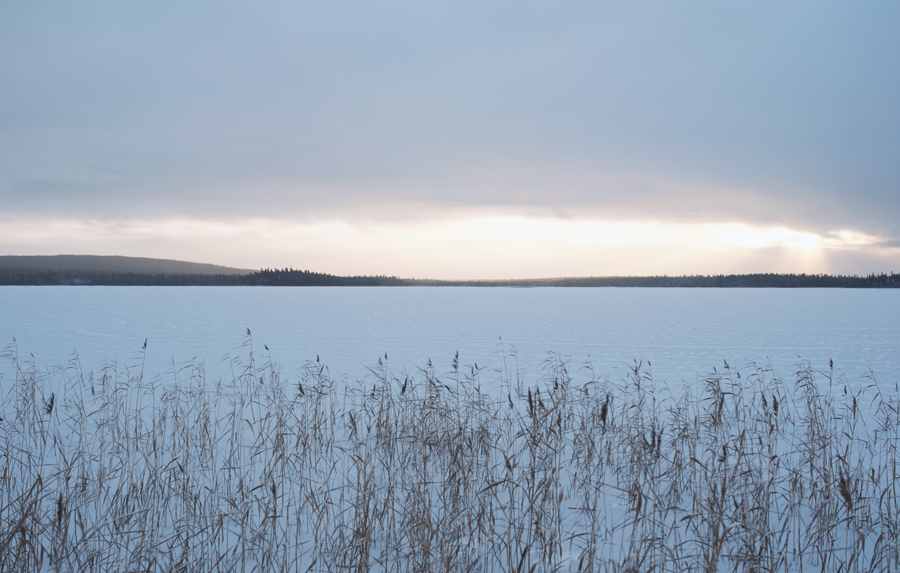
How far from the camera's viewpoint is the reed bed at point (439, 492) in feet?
12.1

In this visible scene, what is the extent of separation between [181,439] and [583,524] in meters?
5.08

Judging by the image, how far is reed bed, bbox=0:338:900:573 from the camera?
12.1 feet

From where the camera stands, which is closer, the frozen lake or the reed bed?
the reed bed

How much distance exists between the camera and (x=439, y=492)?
496 centimetres

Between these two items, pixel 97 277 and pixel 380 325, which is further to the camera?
pixel 97 277

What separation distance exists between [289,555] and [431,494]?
5.02 feet

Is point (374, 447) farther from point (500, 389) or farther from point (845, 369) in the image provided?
point (845, 369)

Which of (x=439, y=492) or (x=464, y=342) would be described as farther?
(x=464, y=342)

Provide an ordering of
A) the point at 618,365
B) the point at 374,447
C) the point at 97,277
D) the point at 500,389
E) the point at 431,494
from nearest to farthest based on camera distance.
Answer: the point at 431,494, the point at 374,447, the point at 500,389, the point at 618,365, the point at 97,277

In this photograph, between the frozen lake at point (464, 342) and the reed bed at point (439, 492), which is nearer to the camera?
the reed bed at point (439, 492)

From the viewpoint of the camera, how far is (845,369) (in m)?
11.1

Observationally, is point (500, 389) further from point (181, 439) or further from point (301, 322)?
point (301, 322)

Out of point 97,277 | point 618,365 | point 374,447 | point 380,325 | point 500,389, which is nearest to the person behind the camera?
point 374,447

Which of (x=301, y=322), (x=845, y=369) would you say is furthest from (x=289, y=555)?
(x=301, y=322)
